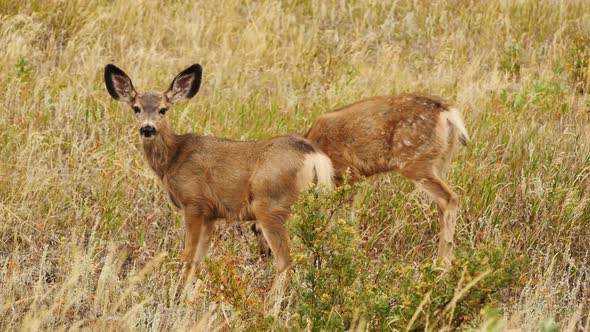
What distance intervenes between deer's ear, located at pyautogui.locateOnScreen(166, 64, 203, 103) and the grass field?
65 cm

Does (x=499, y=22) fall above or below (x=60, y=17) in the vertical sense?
below

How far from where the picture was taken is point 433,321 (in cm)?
514

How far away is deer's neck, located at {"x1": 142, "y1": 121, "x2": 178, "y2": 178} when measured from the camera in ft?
24.1

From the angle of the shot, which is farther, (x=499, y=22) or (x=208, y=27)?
(x=499, y=22)

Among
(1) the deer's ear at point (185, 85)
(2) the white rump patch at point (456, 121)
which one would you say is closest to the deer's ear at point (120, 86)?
(1) the deer's ear at point (185, 85)

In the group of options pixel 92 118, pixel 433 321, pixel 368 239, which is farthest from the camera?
pixel 92 118

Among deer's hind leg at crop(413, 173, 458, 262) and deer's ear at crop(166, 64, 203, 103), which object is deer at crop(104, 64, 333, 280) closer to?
deer's ear at crop(166, 64, 203, 103)

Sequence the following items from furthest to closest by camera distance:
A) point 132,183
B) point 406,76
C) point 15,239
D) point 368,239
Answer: point 406,76, point 132,183, point 368,239, point 15,239

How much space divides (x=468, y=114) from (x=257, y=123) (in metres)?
1.86

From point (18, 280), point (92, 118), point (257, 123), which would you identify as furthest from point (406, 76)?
point (18, 280)

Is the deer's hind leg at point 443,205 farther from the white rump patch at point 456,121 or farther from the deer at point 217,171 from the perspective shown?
the deer at point 217,171

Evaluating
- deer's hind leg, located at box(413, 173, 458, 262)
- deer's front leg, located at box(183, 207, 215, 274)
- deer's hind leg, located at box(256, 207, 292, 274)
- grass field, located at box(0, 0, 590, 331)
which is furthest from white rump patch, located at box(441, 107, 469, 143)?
deer's front leg, located at box(183, 207, 215, 274)

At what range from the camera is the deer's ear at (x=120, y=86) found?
24.1 ft

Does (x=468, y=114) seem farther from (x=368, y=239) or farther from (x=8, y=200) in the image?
(x=8, y=200)
